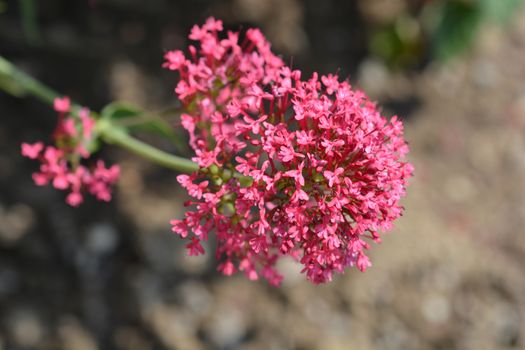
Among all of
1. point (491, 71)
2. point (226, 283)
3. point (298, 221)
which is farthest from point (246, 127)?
point (491, 71)

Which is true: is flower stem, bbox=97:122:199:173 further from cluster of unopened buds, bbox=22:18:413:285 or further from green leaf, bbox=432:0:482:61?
green leaf, bbox=432:0:482:61

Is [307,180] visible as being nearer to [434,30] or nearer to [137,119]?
[137,119]

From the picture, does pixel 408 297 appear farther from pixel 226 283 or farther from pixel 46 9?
pixel 46 9

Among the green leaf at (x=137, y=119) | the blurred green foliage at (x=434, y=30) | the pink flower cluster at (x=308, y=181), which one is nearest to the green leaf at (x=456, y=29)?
the blurred green foliage at (x=434, y=30)

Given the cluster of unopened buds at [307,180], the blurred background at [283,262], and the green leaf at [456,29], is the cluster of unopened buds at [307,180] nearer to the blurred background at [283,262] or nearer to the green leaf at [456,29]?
the blurred background at [283,262]

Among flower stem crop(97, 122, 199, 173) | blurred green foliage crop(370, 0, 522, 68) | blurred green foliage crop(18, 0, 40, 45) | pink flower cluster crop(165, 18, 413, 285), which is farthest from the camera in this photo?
blurred green foliage crop(370, 0, 522, 68)

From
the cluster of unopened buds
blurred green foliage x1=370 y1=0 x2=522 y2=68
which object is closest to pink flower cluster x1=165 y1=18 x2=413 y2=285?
the cluster of unopened buds

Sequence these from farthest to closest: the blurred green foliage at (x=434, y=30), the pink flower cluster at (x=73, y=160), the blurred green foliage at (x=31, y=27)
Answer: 1. the blurred green foliage at (x=434, y=30)
2. the blurred green foliage at (x=31, y=27)
3. the pink flower cluster at (x=73, y=160)
